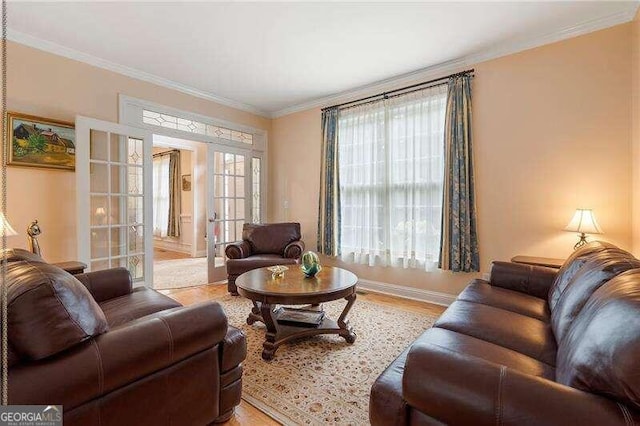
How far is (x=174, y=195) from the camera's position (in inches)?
289

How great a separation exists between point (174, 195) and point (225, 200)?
11.2 feet

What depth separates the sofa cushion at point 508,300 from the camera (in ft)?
6.00

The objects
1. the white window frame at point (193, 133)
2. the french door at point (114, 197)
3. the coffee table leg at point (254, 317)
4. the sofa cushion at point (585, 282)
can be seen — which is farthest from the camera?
the white window frame at point (193, 133)

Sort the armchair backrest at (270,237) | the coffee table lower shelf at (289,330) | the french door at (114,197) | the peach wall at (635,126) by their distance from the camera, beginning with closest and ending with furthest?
the coffee table lower shelf at (289,330), the peach wall at (635,126), the french door at (114,197), the armchair backrest at (270,237)

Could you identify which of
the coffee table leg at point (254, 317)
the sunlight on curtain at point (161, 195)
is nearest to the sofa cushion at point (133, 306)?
the coffee table leg at point (254, 317)

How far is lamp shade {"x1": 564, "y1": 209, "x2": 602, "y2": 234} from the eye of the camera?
2424 mm

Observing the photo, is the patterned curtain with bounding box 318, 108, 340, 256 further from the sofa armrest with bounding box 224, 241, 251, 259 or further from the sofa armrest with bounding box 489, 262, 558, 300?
the sofa armrest with bounding box 489, 262, 558, 300

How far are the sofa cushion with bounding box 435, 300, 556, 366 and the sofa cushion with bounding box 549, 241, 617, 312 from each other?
25 centimetres

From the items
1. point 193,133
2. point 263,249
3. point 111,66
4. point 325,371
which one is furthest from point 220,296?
point 111,66

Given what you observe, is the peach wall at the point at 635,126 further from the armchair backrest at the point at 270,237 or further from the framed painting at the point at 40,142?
the framed painting at the point at 40,142

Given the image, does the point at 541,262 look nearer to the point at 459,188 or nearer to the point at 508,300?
the point at 508,300

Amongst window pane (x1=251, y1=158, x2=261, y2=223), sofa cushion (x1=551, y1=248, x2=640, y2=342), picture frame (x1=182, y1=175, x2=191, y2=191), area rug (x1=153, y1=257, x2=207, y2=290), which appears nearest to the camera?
sofa cushion (x1=551, y1=248, x2=640, y2=342)

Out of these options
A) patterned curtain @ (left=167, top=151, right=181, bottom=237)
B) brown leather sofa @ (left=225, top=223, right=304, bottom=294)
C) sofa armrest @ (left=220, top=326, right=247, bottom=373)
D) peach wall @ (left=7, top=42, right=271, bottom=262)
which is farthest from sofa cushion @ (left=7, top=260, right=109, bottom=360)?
patterned curtain @ (left=167, top=151, right=181, bottom=237)

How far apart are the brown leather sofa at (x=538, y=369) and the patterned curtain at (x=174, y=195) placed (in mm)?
7158
